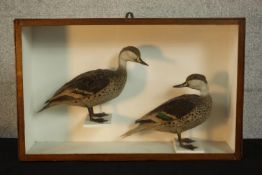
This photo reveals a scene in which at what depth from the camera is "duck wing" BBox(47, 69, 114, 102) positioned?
0.68m

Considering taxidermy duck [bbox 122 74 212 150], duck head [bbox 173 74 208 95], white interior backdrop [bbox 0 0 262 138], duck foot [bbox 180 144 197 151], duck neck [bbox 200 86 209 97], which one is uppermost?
white interior backdrop [bbox 0 0 262 138]

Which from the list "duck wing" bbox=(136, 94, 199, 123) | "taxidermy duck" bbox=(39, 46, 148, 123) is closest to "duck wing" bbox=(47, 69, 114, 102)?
"taxidermy duck" bbox=(39, 46, 148, 123)

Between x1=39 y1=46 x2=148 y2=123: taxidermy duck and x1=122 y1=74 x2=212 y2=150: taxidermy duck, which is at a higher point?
x1=39 y1=46 x2=148 y2=123: taxidermy duck

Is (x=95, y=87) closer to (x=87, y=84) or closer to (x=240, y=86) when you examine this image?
(x=87, y=84)

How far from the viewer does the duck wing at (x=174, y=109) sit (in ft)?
2.18

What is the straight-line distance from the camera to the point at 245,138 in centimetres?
81

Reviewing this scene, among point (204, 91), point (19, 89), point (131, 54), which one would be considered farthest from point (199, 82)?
point (19, 89)

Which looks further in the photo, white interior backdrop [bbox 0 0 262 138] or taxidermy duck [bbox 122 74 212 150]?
white interior backdrop [bbox 0 0 262 138]

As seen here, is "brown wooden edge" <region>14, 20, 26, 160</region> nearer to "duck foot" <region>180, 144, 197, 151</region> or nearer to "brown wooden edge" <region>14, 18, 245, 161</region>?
"brown wooden edge" <region>14, 18, 245, 161</region>

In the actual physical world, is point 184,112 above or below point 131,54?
below

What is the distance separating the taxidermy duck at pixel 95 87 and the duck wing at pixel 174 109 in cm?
8

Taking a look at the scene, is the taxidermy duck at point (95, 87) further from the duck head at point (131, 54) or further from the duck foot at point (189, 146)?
the duck foot at point (189, 146)

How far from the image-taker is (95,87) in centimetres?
68

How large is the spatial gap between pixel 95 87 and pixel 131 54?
0.09m
